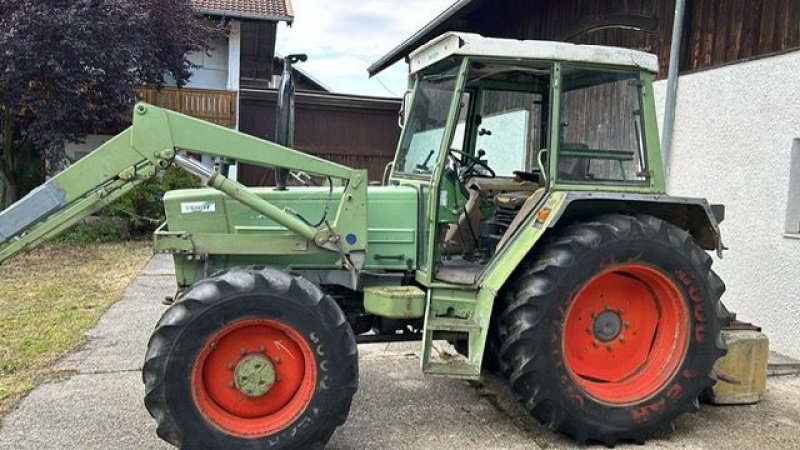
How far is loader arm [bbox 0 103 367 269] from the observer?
3.39 m

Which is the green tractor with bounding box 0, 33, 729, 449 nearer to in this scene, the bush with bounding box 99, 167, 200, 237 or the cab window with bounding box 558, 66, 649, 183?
the cab window with bounding box 558, 66, 649, 183

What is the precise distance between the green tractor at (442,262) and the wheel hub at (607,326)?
14 mm

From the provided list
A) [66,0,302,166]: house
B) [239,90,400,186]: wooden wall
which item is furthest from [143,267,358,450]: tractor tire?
[239,90,400,186]: wooden wall

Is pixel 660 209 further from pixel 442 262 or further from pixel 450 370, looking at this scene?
pixel 450 370

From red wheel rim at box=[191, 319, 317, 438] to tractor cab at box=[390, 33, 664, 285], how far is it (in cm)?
95

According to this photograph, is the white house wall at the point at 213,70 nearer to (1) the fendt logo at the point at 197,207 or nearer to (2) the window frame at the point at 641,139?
(1) the fendt logo at the point at 197,207

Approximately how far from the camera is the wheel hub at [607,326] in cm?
402

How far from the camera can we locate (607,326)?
4031 millimetres

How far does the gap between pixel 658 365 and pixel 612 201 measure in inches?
40.3

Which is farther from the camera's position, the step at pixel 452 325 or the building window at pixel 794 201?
the building window at pixel 794 201

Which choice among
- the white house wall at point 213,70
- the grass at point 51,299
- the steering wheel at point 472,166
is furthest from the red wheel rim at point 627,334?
the white house wall at point 213,70

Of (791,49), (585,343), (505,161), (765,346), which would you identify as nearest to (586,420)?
(585,343)

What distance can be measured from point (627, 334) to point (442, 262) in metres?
1.22

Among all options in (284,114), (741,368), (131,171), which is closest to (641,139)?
(741,368)
